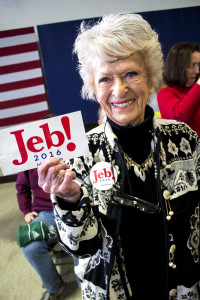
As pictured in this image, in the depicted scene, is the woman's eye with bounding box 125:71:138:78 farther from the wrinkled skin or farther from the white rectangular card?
the white rectangular card

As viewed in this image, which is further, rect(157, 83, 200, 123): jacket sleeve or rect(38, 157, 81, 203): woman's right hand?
rect(157, 83, 200, 123): jacket sleeve

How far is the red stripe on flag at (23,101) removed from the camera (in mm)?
3668

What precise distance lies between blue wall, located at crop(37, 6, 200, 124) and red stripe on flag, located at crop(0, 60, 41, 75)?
169mm

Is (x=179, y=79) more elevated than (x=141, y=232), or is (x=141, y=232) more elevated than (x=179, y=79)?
(x=179, y=79)

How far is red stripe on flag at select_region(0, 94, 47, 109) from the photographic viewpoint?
367 centimetres

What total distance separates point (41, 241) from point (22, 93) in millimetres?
2588

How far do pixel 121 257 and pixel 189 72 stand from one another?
132cm

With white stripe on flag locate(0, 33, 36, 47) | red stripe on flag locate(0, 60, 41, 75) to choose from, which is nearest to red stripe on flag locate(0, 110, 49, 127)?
red stripe on flag locate(0, 60, 41, 75)

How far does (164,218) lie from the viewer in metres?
0.85

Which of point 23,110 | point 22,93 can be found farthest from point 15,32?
point 23,110

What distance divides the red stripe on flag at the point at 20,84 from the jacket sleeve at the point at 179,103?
98.9 inches

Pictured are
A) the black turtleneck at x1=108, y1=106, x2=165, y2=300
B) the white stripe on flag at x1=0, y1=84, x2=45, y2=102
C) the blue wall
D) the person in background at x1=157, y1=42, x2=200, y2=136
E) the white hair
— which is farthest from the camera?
the white stripe on flag at x1=0, y1=84, x2=45, y2=102

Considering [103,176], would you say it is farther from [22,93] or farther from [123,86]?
[22,93]

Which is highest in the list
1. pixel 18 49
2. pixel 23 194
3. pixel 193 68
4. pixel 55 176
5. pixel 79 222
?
pixel 18 49
